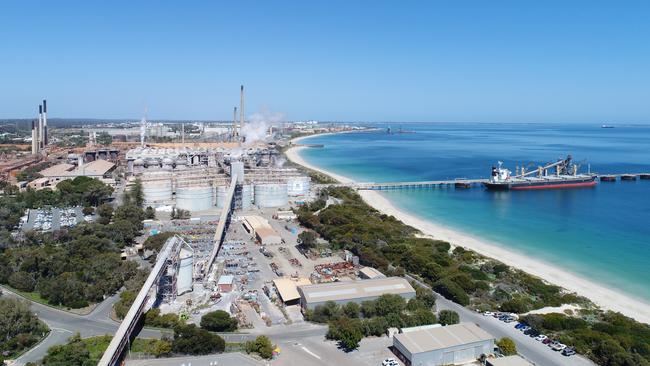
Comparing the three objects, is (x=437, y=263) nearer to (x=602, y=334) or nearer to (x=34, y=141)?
(x=602, y=334)

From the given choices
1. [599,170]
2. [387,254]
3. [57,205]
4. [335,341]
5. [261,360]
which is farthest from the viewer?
[599,170]

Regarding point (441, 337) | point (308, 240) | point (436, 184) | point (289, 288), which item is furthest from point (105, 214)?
point (436, 184)

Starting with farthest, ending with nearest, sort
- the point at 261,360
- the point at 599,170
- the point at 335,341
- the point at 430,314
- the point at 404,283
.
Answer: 1. the point at 599,170
2. the point at 404,283
3. the point at 430,314
4. the point at 335,341
5. the point at 261,360


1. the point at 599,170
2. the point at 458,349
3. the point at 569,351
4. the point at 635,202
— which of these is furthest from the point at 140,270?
the point at 599,170

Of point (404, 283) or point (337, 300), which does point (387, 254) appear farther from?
point (337, 300)

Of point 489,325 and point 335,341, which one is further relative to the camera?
point 489,325
